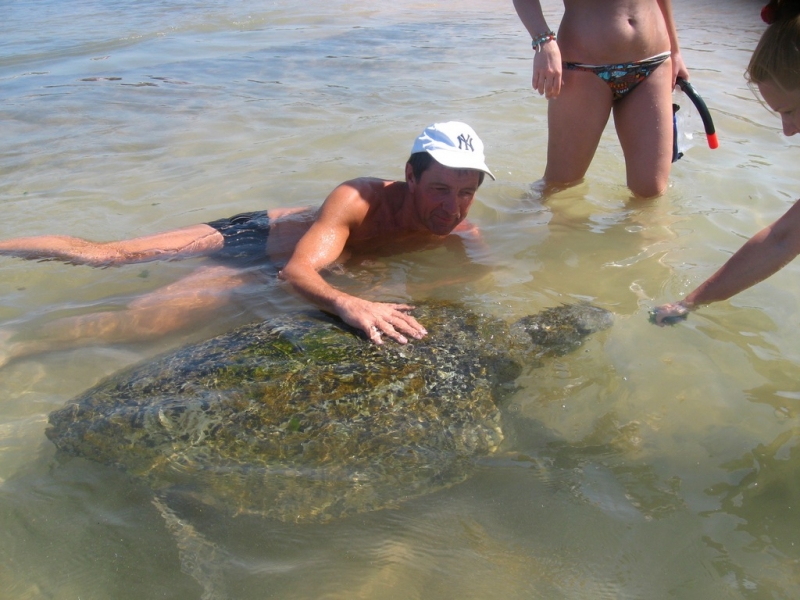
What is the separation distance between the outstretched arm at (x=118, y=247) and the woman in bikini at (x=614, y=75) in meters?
2.57

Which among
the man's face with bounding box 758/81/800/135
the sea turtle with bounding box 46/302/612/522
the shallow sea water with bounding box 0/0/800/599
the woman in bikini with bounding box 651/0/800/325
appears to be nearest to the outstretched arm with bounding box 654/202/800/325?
the woman in bikini with bounding box 651/0/800/325

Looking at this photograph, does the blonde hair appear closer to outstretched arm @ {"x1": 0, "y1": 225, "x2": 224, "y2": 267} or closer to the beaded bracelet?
the beaded bracelet

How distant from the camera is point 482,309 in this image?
12.8 ft

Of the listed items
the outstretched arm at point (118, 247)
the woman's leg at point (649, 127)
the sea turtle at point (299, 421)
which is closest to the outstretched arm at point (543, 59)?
the woman's leg at point (649, 127)

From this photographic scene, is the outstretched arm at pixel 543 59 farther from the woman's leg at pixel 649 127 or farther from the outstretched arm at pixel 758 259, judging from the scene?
the outstretched arm at pixel 758 259

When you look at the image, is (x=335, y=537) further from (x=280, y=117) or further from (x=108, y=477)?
(x=280, y=117)

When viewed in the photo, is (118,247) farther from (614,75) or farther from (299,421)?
(614,75)

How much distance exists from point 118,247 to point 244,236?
2.87 feet

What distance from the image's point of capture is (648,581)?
88.0 inches

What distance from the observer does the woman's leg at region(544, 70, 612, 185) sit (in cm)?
475

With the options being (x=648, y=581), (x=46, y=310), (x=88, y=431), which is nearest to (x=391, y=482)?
(x=648, y=581)

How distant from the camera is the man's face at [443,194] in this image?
4.26 metres

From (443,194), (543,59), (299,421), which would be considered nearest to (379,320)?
(299,421)

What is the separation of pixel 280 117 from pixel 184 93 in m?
1.87
